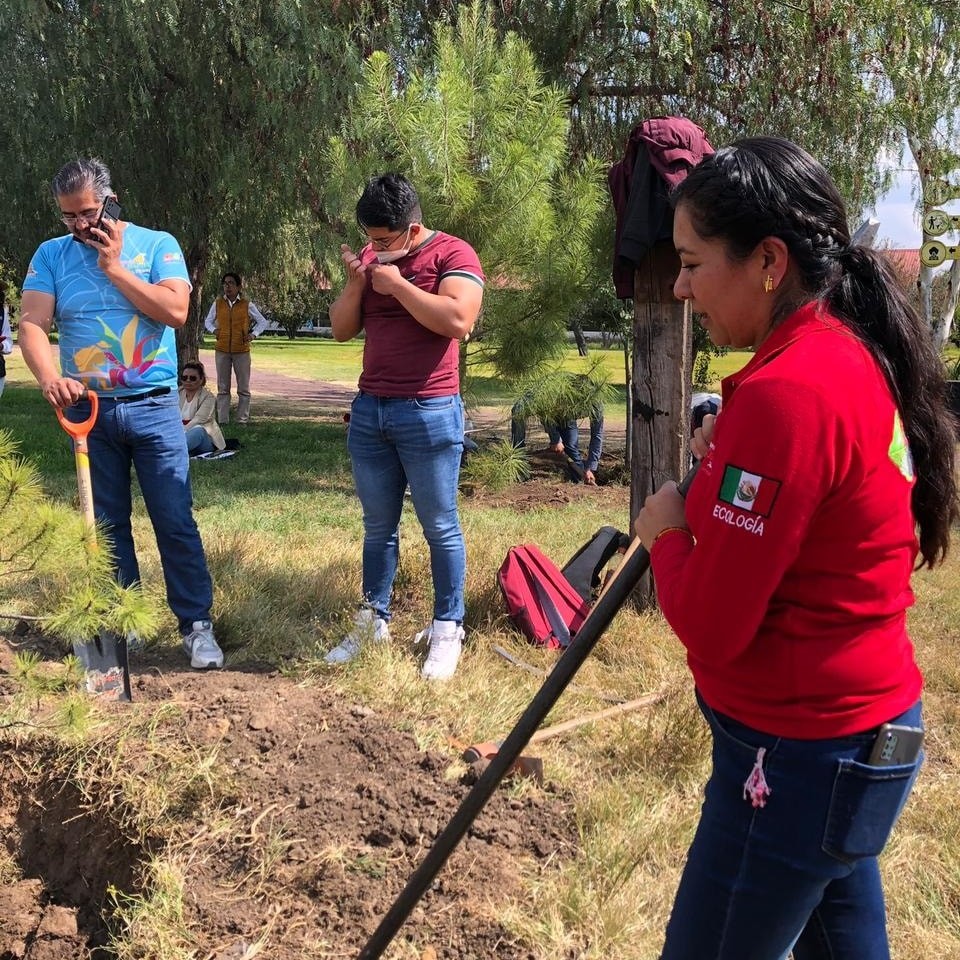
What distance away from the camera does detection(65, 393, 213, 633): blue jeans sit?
11.4 feet

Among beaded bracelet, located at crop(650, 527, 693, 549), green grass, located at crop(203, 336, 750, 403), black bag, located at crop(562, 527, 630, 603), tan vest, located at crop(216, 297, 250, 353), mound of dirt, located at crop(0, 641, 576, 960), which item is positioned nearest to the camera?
beaded bracelet, located at crop(650, 527, 693, 549)

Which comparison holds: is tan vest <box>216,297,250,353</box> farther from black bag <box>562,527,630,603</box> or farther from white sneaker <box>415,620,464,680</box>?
white sneaker <box>415,620,464,680</box>

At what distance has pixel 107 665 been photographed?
10.8ft

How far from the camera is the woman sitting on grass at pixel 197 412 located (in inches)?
365

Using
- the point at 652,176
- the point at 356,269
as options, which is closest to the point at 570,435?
the point at 652,176

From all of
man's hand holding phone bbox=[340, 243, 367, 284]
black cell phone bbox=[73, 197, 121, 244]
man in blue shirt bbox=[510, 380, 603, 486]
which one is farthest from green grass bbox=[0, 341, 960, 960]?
black cell phone bbox=[73, 197, 121, 244]

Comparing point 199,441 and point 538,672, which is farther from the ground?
point 538,672

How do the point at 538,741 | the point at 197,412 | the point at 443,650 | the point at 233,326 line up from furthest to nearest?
the point at 233,326 → the point at 197,412 → the point at 443,650 → the point at 538,741

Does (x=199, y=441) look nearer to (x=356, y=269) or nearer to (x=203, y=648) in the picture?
(x=203, y=648)

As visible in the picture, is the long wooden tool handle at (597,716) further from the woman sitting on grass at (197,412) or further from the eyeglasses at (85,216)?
the woman sitting on grass at (197,412)

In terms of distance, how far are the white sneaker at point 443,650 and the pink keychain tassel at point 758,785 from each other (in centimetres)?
233

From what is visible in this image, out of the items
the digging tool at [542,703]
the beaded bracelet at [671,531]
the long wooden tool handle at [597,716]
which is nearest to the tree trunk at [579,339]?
the long wooden tool handle at [597,716]

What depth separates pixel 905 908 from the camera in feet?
8.00

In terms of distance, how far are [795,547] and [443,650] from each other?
8.49 ft
